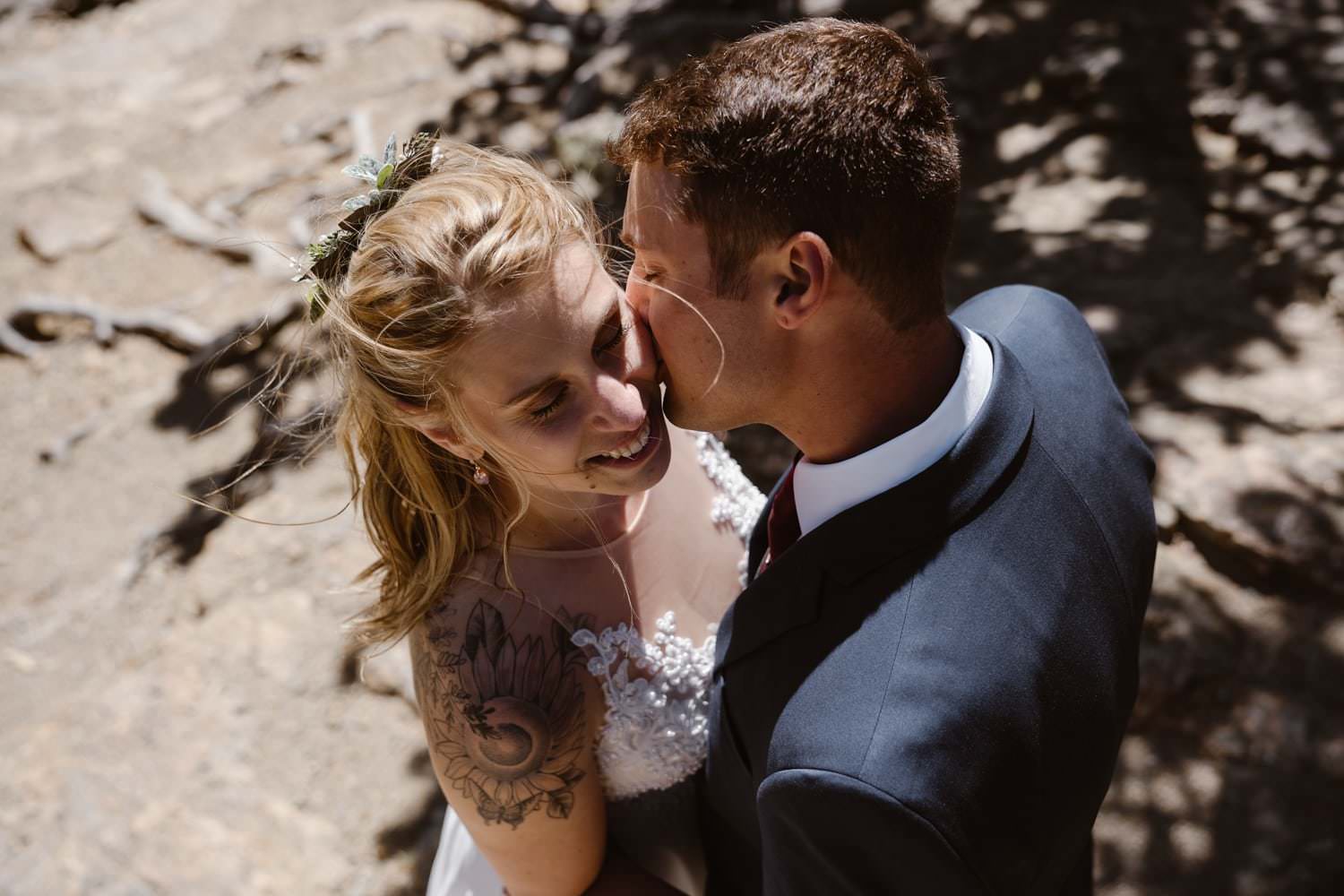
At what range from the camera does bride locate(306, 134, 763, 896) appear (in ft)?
6.52

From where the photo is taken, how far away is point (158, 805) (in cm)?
381

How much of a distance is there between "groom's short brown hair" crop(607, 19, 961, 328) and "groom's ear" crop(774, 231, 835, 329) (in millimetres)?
30

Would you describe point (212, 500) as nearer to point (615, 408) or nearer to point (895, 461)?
point (615, 408)

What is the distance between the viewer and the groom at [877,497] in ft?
5.48

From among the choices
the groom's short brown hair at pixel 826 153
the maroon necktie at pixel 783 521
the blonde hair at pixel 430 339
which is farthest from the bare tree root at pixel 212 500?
the groom's short brown hair at pixel 826 153

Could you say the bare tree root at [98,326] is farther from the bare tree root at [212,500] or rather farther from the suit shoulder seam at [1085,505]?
the suit shoulder seam at [1085,505]

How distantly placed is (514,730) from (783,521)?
27.4 inches

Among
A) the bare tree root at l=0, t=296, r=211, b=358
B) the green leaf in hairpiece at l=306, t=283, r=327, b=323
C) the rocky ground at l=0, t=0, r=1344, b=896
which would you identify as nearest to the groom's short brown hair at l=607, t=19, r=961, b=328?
the green leaf in hairpiece at l=306, t=283, r=327, b=323

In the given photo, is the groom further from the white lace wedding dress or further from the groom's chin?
the white lace wedding dress

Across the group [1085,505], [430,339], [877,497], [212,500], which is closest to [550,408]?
[430,339]

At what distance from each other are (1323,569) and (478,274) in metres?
2.70

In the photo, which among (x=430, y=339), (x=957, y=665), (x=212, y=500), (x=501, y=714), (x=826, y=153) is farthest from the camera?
(x=212, y=500)

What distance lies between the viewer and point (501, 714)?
2088 millimetres

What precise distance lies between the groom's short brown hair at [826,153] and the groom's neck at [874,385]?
61 mm
